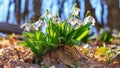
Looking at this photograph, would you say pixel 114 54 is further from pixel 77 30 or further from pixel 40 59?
pixel 40 59

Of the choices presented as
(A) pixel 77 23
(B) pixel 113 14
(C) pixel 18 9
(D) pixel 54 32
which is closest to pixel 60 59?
(D) pixel 54 32

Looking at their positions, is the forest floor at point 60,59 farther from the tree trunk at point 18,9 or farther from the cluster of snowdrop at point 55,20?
the tree trunk at point 18,9

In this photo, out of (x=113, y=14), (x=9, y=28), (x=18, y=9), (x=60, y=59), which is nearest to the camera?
(x=60, y=59)

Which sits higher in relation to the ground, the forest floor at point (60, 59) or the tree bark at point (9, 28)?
the tree bark at point (9, 28)

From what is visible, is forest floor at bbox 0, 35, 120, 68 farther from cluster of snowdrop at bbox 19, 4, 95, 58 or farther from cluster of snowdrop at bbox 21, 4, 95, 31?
cluster of snowdrop at bbox 21, 4, 95, 31

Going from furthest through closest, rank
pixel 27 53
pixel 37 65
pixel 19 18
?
pixel 19 18 < pixel 27 53 < pixel 37 65

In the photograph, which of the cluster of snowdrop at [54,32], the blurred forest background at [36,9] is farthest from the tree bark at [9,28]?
the cluster of snowdrop at [54,32]

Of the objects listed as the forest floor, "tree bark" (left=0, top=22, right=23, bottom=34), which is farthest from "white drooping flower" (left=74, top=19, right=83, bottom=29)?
"tree bark" (left=0, top=22, right=23, bottom=34)

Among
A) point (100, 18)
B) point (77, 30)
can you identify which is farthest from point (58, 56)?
point (100, 18)

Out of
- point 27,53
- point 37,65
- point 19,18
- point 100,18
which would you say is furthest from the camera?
point 100,18

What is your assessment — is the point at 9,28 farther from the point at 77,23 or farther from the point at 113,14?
the point at 77,23

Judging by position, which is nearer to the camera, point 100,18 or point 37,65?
point 37,65
